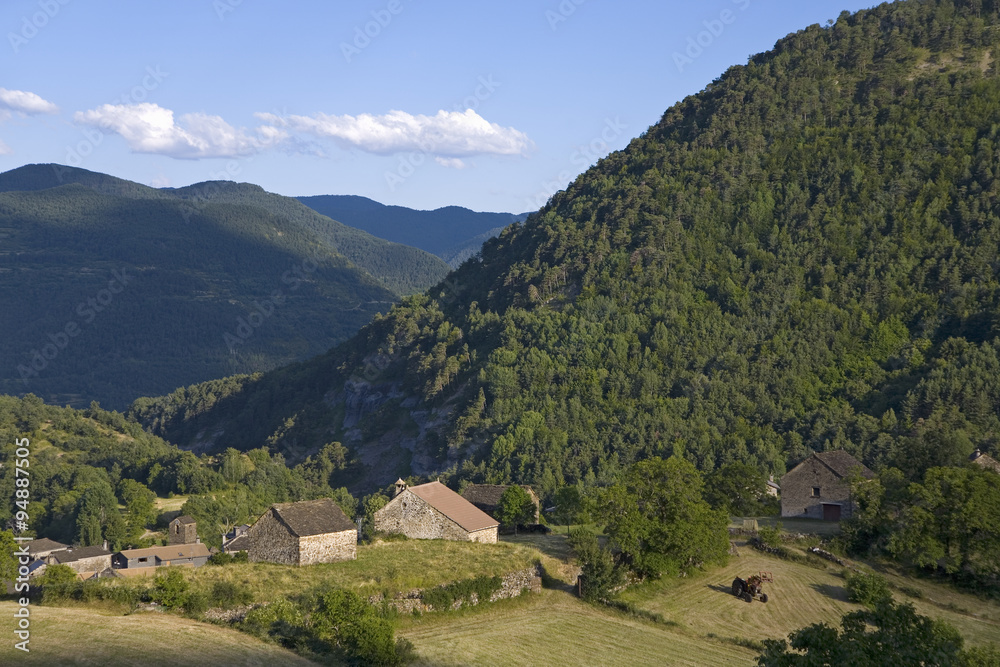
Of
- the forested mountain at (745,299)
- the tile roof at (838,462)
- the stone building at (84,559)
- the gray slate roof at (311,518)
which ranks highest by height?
the forested mountain at (745,299)

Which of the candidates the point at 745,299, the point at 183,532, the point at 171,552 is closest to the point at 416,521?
the point at 171,552

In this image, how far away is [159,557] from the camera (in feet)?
276

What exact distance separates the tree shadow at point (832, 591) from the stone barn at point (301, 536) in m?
24.5

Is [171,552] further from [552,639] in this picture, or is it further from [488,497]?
[552,639]

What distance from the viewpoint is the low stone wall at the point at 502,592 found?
44000mm

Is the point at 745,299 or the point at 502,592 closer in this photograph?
the point at 502,592

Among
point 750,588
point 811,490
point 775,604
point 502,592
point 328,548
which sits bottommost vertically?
point 502,592

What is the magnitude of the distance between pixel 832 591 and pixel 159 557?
190 ft

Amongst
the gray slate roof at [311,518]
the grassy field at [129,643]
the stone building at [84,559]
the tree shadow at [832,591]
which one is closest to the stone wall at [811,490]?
the tree shadow at [832,591]

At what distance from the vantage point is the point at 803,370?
12450 centimetres

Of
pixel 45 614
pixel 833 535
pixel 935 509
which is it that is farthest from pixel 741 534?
pixel 45 614

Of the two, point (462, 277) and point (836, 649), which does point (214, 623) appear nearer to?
point (836, 649)

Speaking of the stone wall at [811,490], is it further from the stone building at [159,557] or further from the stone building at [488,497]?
the stone building at [159,557]

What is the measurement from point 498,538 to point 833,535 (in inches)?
826
